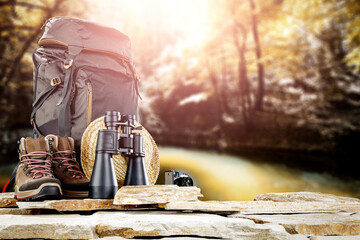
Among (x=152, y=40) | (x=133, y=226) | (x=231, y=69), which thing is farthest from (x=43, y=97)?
(x=152, y=40)

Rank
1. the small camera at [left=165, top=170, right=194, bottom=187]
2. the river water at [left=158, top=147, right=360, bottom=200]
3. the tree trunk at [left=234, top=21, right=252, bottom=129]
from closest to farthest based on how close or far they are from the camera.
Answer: the small camera at [left=165, top=170, right=194, bottom=187], the river water at [left=158, top=147, right=360, bottom=200], the tree trunk at [left=234, top=21, right=252, bottom=129]

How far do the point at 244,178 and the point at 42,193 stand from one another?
5.05m

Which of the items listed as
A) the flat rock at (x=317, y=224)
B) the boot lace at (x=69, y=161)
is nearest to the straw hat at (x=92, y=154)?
the boot lace at (x=69, y=161)

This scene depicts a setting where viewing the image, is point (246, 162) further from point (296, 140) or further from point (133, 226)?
point (133, 226)

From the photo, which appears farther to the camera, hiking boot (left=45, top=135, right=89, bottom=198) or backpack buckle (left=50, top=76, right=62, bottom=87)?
backpack buckle (left=50, top=76, right=62, bottom=87)

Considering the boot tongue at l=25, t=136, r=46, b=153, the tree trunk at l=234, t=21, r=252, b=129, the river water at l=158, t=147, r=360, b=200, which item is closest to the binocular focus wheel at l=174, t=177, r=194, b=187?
the boot tongue at l=25, t=136, r=46, b=153

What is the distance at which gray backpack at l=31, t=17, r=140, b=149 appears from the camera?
1.67m

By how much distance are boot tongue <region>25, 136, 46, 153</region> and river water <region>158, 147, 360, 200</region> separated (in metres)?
3.96

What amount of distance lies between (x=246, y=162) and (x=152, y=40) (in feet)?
20.6

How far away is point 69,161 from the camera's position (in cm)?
150

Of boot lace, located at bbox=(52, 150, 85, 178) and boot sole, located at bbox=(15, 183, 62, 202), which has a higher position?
boot lace, located at bbox=(52, 150, 85, 178)

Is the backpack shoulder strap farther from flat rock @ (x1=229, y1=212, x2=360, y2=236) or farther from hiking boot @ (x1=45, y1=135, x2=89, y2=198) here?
flat rock @ (x1=229, y1=212, x2=360, y2=236)

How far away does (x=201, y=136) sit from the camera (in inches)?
317

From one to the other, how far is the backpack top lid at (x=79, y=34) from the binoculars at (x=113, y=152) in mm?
501
